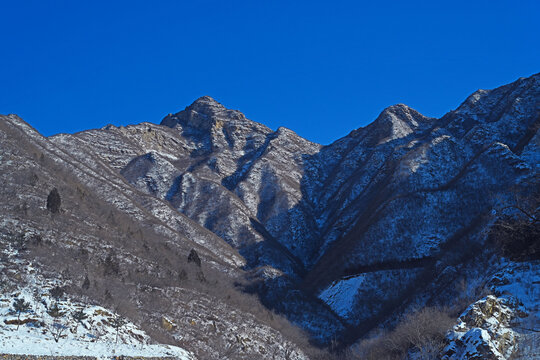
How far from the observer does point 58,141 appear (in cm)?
10450

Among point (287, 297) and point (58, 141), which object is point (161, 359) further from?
point (58, 141)

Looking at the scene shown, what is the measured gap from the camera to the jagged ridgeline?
3359 cm

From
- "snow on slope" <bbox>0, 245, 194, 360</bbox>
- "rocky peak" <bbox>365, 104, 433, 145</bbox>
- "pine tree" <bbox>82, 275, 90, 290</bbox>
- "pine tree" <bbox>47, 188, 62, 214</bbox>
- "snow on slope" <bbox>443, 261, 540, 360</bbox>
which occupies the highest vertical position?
"rocky peak" <bbox>365, 104, 433, 145</bbox>

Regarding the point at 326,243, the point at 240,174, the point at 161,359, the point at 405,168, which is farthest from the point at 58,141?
the point at 161,359

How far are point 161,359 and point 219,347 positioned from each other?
46.6ft

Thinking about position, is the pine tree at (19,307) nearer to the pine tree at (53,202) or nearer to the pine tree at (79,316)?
the pine tree at (79,316)

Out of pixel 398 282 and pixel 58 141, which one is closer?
pixel 398 282

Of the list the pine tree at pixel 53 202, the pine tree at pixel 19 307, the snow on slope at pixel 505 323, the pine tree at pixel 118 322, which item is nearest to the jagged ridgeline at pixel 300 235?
the snow on slope at pixel 505 323

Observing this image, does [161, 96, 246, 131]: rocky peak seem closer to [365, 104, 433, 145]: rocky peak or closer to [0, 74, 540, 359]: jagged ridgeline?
[0, 74, 540, 359]: jagged ridgeline

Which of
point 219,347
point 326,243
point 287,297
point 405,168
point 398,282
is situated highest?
point 405,168

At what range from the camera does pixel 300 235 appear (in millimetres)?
102375

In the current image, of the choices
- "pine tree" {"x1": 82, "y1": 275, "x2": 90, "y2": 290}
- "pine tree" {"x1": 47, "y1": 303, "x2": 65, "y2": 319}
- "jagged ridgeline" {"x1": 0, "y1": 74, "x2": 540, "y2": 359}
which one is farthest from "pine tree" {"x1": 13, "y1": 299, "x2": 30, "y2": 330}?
"pine tree" {"x1": 82, "y1": 275, "x2": 90, "y2": 290}

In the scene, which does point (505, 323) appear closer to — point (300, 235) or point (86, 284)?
point (86, 284)

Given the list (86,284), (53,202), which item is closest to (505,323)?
(86,284)
